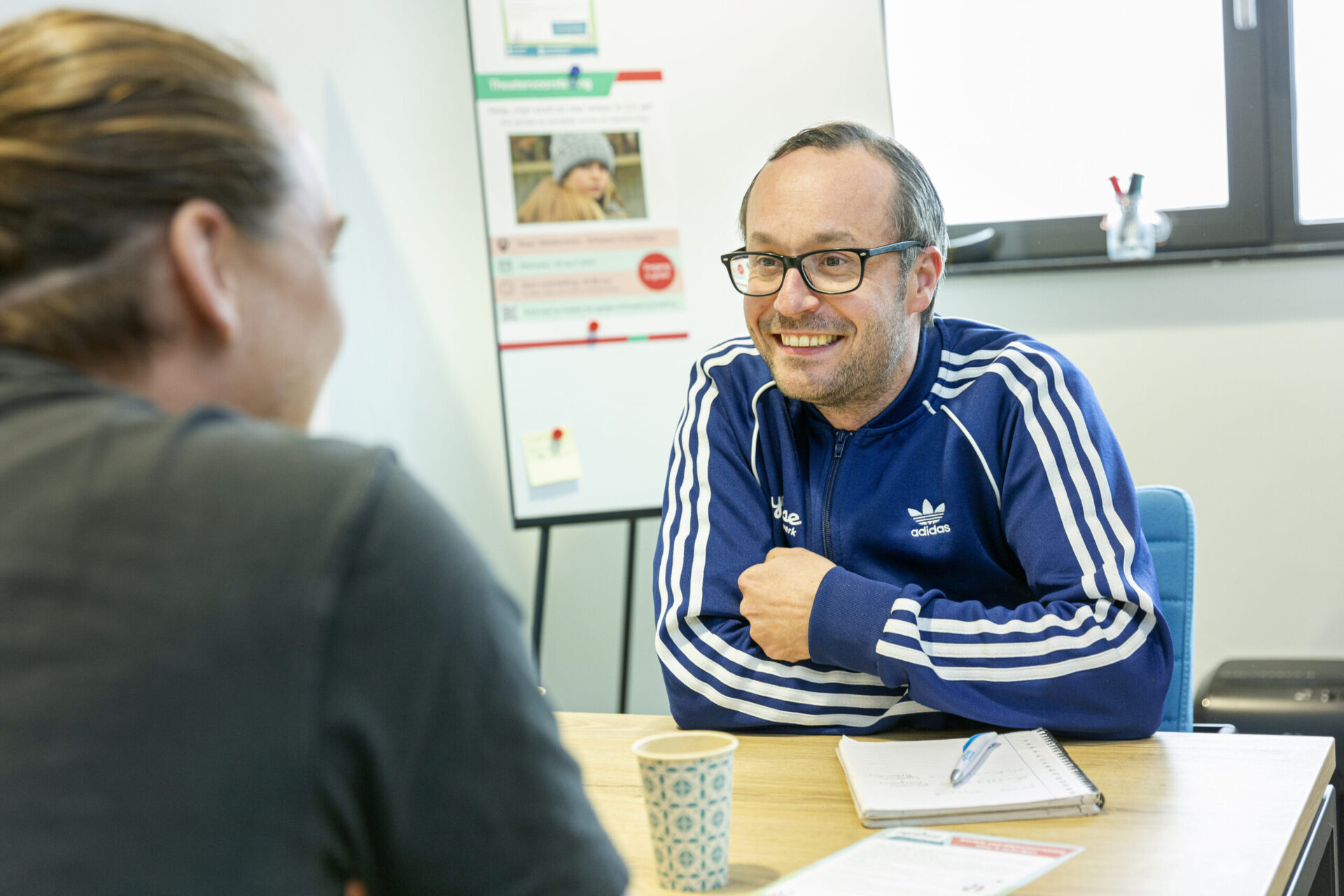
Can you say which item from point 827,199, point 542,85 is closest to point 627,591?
point 542,85

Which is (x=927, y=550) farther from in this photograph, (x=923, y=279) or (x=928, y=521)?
(x=923, y=279)

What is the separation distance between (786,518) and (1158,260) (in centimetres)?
158

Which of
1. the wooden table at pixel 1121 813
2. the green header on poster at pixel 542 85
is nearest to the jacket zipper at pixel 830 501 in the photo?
the wooden table at pixel 1121 813

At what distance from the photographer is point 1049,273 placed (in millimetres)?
2787

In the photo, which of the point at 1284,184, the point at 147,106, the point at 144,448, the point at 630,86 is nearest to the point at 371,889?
the point at 144,448

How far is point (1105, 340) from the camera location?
108 inches

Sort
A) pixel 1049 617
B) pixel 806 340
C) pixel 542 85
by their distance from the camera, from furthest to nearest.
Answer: pixel 542 85 → pixel 806 340 → pixel 1049 617

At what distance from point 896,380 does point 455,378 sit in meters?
1.66

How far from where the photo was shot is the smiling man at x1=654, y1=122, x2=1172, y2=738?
1.27 meters

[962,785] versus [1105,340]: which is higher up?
[1105,340]

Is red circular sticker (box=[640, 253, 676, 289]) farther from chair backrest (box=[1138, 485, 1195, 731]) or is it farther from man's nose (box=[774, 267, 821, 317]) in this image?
chair backrest (box=[1138, 485, 1195, 731])

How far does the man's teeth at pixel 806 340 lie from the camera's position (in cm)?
162

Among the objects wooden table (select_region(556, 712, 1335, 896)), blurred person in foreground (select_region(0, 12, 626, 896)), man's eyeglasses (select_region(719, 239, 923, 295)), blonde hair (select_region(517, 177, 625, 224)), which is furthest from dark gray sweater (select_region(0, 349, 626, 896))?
blonde hair (select_region(517, 177, 625, 224))

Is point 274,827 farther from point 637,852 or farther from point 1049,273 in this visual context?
point 1049,273
